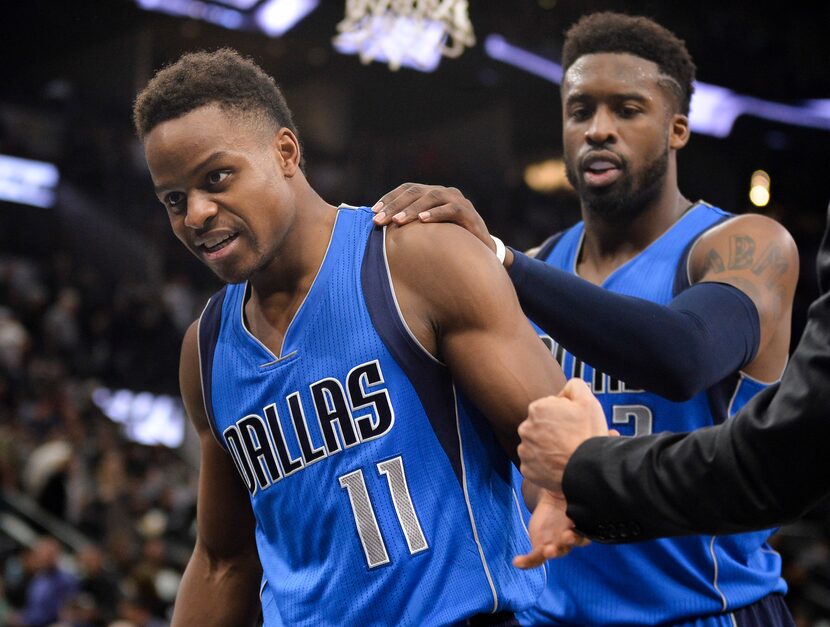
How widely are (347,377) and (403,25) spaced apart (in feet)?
19.8

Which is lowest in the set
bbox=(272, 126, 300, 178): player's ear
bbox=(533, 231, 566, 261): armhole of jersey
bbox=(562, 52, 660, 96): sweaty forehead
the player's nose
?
bbox=(533, 231, 566, 261): armhole of jersey

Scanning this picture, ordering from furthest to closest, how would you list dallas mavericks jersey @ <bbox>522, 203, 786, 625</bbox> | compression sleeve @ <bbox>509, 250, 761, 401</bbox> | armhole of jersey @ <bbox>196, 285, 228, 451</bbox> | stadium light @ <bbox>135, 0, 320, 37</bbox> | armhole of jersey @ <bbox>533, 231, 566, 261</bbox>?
stadium light @ <bbox>135, 0, 320, 37</bbox> → armhole of jersey @ <bbox>533, 231, 566, 261</bbox> → dallas mavericks jersey @ <bbox>522, 203, 786, 625</bbox> → armhole of jersey @ <bbox>196, 285, 228, 451</bbox> → compression sleeve @ <bbox>509, 250, 761, 401</bbox>

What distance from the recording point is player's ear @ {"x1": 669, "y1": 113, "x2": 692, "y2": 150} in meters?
3.61

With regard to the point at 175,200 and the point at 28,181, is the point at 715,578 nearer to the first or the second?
the point at 175,200

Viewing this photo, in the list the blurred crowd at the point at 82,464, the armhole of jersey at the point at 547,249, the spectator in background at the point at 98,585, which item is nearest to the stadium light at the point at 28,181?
the blurred crowd at the point at 82,464

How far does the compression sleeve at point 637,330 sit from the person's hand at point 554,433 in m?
0.61

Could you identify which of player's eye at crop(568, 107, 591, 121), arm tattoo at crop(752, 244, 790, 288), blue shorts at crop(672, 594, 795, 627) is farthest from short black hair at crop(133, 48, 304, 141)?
blue shorts at crop(672, 594, 795, 627)

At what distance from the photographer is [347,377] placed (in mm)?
2674

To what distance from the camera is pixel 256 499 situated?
2896 mm

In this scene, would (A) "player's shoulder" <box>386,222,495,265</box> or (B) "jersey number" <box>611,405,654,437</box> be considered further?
(B) "jersey number" <box>611,405,654,437</box>

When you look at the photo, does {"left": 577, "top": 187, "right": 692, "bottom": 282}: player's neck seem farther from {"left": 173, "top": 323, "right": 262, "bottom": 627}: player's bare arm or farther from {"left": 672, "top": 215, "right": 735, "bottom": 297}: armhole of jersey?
{"left": 173, "top": 323, "right": 262, "bottom": 627}: player's bare arm

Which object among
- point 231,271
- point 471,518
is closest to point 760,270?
point 471,518

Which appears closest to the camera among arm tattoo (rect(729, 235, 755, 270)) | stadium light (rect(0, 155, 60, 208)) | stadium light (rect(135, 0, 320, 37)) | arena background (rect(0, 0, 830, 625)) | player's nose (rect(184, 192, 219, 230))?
player's nose (rect(184, 192, 219, 230))

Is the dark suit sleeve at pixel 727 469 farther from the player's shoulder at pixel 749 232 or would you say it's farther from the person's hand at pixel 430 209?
the player's shoulder at pixel 749 232
